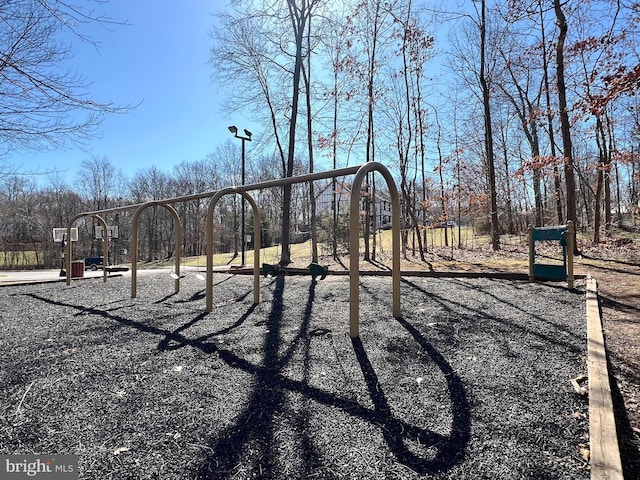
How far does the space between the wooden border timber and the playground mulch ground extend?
65 mm

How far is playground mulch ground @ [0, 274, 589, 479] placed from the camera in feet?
4.28

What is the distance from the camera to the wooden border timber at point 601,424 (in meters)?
1.16

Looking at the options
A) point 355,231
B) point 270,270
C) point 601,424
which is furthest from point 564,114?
point 601,424

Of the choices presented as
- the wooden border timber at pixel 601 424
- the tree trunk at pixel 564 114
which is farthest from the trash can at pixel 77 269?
the tree trunk at pixel 564 114

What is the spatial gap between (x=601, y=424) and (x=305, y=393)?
1.34m

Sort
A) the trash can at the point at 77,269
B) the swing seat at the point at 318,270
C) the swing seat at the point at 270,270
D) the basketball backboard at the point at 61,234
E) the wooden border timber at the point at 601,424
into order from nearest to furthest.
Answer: the wooden border timber at the point at 601,424, the swing seat at the point at 318,270, the swing seat at the point at 270,270, the basketball backboard at the point at 61,234, the trash can at the point at 77,269

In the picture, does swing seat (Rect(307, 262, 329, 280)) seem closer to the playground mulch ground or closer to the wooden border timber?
the playground mulch ground

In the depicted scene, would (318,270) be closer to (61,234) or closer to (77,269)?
(77,269)

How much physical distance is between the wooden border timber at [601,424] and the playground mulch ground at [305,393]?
0.21 feet

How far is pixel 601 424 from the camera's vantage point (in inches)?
55.5

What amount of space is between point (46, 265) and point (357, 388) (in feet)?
97.8

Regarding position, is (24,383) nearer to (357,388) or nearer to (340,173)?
(357,388)

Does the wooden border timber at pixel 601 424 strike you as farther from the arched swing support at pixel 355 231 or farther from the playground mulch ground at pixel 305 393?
the arched swing support at pixel 355 231

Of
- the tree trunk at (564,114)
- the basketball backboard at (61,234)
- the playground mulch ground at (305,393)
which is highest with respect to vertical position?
the tree trunk at (564,114)
